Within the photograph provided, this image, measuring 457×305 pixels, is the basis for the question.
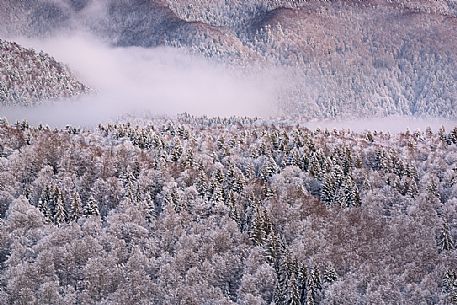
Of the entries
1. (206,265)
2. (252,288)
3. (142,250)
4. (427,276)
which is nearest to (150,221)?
(142,250)

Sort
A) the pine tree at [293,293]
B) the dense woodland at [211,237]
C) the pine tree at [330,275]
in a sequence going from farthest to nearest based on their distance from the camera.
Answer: the pine tree at [330,275], the dense woodland at [211,237], the pine tree at [293,293]

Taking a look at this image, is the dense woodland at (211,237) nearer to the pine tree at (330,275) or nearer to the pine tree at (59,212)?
the pine tree at (330,275)

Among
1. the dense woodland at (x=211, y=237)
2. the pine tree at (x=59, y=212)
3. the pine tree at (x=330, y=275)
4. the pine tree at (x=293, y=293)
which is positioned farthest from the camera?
the pine tree at (x=59, y=212)

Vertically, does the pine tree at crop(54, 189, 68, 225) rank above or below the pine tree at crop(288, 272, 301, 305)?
above

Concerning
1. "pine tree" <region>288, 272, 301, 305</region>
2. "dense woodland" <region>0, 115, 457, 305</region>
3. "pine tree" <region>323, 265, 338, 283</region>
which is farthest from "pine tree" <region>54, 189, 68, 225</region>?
"pine tree" <region>323, 265, 338, 283</region>

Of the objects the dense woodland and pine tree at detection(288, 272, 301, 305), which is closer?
pine tree at detection(288, 272, 301, 305)

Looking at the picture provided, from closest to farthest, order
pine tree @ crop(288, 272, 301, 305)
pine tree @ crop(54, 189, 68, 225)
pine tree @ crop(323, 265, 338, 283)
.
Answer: pine tree @ crop(288, 272, 301, 305) → pine tree @ crop(323, 265, 338, 283) → pine tree @ crop(54, 189, 68, 225)

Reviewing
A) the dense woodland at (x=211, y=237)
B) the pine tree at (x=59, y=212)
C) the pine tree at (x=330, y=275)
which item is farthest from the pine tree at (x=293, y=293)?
the pine tree at (x=59, y=212)

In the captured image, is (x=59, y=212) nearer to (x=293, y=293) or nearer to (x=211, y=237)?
(x=211, y=237)

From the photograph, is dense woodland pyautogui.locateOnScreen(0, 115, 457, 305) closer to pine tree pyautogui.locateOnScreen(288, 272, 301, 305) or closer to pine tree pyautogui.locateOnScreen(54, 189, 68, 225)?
pine tree pyautogui.locateOnScreen(288, 272, 301, 305)
